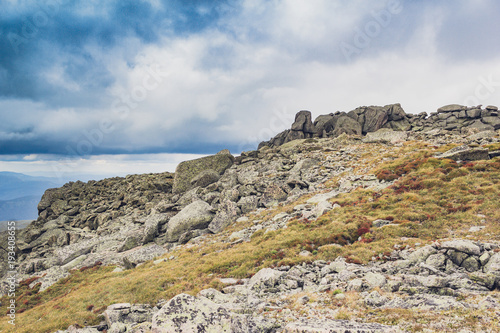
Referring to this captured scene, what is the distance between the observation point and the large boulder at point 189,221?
3322 centimetres

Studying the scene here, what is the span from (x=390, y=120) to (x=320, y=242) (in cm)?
11188

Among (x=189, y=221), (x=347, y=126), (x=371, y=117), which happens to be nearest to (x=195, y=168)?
(x=189, y=221)

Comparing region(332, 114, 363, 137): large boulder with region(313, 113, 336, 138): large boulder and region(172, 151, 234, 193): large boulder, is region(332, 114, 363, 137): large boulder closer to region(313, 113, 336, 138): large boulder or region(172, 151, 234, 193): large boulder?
region(313, 113, 336, 138): large boulder

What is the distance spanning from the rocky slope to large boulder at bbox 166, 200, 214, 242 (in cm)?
14

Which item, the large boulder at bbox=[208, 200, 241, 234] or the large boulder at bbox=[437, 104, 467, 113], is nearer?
the large boulder at bbox=[208, 200, 241, 234]

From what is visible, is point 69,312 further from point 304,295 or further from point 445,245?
point 445,245

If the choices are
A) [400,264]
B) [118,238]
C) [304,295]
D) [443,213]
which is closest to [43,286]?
[118,238]

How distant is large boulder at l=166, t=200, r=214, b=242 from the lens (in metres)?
33.2

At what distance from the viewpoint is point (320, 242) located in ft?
65.8

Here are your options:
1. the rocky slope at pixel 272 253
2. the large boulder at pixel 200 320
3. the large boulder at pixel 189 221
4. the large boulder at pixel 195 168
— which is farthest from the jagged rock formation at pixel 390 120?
the large boulder at pixel 200 320

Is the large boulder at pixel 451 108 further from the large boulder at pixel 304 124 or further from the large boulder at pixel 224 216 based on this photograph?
the large boulder at pixel 224 216

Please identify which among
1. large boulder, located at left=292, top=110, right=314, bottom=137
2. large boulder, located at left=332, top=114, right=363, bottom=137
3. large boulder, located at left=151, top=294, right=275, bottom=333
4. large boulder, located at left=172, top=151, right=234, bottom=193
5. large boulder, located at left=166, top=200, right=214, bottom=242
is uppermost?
Answer: large boulder, located at left=292, top=110, right=314, bottom=137

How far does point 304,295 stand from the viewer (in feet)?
39.2

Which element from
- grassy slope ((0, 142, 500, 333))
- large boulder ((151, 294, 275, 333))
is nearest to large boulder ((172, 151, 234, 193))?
grassy slope ((0, 142, 500, 333))
